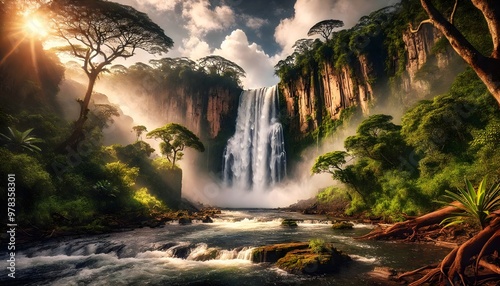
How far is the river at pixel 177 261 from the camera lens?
7625mm

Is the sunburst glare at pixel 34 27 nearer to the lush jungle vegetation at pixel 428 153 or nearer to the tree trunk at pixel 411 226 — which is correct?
the lush jungle vegetation at pixel 428 153

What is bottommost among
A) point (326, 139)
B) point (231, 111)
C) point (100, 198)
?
point (100, 198)

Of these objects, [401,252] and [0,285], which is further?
[401,252]

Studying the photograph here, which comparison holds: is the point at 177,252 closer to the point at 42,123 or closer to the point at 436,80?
the point at 42,123

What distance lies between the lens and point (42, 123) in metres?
22.1

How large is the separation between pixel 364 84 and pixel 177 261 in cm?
4272

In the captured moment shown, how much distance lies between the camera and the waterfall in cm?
5194

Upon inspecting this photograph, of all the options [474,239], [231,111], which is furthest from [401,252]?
[231,111]

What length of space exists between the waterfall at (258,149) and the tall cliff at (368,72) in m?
4.24

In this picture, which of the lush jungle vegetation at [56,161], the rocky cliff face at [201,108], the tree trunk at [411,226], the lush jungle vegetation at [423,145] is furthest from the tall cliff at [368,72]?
the lush jungle vegetation at [56,161]

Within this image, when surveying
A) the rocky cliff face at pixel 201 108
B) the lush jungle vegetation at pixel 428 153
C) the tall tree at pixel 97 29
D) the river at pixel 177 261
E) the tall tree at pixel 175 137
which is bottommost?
the river at pixel 177 261

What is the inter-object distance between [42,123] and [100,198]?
950cm

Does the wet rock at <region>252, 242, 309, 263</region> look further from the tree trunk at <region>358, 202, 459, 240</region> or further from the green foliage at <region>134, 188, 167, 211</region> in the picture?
the green foliage at <region>134, 188, 167, 211</region>

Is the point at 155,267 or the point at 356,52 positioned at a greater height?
the point at 356,52
